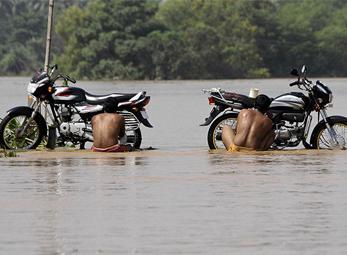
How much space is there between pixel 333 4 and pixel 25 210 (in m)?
150

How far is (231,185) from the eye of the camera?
13.8 metres

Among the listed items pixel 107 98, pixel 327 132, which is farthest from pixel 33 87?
pixel 327 132

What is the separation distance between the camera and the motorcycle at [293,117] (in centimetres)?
1877

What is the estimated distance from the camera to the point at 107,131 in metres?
18.3

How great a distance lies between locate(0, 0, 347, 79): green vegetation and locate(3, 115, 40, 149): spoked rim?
8809 cm

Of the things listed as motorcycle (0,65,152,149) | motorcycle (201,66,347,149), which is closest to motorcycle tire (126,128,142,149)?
motorcycle (0,65,152,149)

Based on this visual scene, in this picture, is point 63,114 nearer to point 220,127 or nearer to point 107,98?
point 107,98

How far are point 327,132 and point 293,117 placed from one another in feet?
1.80

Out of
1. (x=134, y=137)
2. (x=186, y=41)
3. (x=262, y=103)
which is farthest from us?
(x=186, y=41)

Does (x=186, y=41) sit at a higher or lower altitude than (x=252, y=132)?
lower

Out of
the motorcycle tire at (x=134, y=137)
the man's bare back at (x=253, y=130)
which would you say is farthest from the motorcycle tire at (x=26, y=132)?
the man's bare back at (x=253, y=130)

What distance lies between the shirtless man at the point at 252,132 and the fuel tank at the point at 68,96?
212cm

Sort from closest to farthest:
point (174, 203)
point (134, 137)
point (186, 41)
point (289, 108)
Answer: point (174, 203) → point (289, 108) → point (134, 137) → point (186, 41)

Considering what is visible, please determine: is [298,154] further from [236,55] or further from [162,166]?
[236,55]
